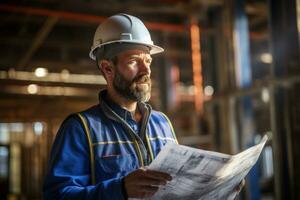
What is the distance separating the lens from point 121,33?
1.67 meters

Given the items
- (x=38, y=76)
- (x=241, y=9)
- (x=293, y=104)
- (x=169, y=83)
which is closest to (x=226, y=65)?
(x=241, y=9)

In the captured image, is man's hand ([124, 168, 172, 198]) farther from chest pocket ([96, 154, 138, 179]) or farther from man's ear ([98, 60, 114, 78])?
man's ear ([98, 60, 114, 78])

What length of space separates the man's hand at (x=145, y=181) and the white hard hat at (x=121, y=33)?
2.07 ft

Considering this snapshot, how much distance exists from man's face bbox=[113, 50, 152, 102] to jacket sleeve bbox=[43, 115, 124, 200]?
228 millimetres

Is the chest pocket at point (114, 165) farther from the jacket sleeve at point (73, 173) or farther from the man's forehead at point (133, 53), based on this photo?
the man's forehead at point (133, 53)

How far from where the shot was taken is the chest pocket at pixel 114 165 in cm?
141

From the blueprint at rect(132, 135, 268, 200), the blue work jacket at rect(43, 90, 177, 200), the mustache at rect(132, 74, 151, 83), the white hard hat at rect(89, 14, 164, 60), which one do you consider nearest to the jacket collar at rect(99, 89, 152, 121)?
the blue work jacket at rect(43, 90, 177, 200)

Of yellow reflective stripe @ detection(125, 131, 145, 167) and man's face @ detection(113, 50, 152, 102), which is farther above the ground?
man's face @ detection(113, 50, 152, 102)

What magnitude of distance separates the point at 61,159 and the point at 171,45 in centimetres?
480

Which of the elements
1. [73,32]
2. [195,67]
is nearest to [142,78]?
[195,67]

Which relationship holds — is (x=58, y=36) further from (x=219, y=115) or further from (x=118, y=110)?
(x=118, y=110)

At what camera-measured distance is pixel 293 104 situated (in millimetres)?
2877

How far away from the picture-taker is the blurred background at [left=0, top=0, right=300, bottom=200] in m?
2.91

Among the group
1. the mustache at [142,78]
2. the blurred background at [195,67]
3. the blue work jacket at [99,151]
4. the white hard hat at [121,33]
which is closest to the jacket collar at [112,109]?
the blue work jacket at [99,151]
